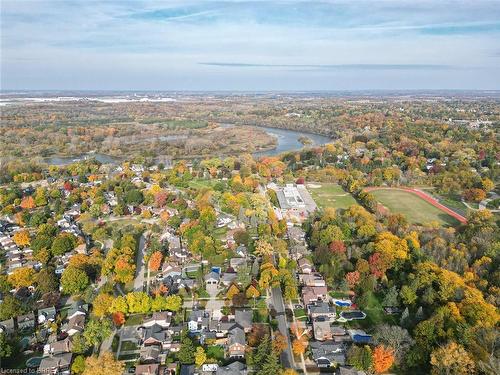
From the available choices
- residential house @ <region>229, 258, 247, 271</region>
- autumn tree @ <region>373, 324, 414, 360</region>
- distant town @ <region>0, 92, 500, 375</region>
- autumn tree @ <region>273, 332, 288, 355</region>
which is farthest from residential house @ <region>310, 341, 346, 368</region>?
residential house @ <region>229, 258, 247, 271</region>

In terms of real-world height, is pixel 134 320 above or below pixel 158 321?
below

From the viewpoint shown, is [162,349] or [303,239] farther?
[303,239]

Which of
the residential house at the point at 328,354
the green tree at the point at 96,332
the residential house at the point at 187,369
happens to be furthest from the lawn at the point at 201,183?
the residential house at the point at 328,354

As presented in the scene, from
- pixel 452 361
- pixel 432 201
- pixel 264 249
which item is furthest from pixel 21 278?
pixel 432 201

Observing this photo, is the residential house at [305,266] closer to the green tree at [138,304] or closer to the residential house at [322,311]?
the residential house at [322,311]

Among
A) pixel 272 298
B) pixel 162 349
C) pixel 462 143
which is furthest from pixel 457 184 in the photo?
pixel 162 349

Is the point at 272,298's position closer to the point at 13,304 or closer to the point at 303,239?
the point at 303,239

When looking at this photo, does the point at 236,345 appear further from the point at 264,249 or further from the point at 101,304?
the point at 264,249

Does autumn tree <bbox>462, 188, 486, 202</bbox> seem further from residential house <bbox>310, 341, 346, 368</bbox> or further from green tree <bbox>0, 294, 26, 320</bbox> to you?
green tree <bbox>0, 294, 26, 320</bbox>
